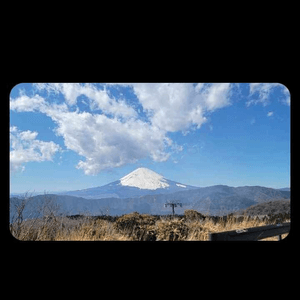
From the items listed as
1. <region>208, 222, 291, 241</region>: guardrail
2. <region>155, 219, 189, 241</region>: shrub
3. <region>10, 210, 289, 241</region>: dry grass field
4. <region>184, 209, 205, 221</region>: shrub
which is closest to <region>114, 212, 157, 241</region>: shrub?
<region>10, 210, 289, 241</region>: dry grass field

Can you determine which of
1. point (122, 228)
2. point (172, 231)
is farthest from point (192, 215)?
point (122, 228)

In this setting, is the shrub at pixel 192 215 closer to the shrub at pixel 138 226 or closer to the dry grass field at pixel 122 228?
the dry grass field at pixel 122 228

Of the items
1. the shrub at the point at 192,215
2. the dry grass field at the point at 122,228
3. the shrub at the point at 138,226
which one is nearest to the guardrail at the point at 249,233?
the dry grass field at the point at 122,228

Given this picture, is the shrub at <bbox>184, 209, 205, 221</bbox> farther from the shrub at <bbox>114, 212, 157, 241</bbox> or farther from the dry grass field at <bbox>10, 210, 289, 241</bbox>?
the shrub at <bbox>114, 212, 157, 241</bbox>
